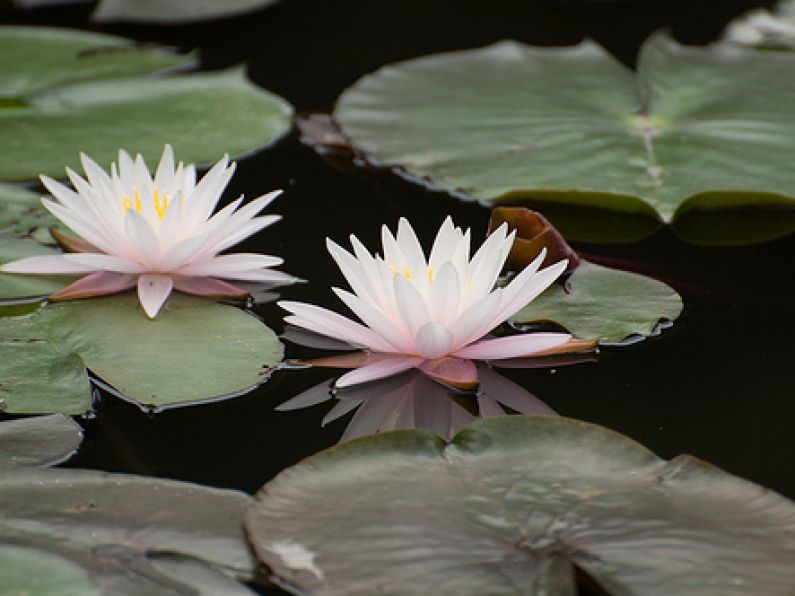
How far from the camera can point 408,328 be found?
5.40ft

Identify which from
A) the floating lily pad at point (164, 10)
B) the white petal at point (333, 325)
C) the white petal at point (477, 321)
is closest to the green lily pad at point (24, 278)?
the white petal at point (333, 325)

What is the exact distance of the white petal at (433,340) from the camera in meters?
1.61

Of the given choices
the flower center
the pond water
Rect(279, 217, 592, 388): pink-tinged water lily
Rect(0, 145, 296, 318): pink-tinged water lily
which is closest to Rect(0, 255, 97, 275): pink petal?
Rect(0, 145, 296, 318): pink-tinged water lily

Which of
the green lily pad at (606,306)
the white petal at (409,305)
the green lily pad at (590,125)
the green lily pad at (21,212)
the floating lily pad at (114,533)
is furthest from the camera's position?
the green lily pad at (590,125)

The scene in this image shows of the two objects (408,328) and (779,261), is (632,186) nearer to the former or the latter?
(779,261)

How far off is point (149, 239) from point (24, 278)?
10.0 inches

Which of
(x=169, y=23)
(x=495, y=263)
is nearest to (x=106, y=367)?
(x=495, y=263)

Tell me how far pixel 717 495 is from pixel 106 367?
35.3 inches

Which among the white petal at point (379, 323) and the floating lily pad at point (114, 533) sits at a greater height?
the white petal at point (379, 323)

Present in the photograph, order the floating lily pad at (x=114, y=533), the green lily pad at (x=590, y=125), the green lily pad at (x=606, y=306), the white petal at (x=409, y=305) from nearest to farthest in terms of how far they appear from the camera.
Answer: the floating lily pad at (x=114, y=533)
the white petal at (x=409, y=305)
the green lily pad at (x=606, y=306)
the green lily pad at (x=590, y=125)

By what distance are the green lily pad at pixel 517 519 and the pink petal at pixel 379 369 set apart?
0.18 meters

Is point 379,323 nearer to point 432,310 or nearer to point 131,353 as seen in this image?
point 432,310

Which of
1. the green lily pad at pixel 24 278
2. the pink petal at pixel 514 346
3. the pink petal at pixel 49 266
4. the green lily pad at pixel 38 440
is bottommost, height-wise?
the green lily pad at pixel 38 440

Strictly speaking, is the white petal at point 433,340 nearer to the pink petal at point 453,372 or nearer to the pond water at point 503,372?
the pink petal at point 453,372
